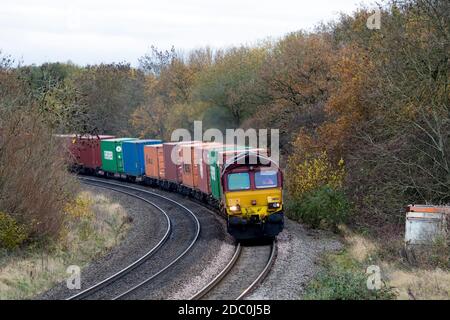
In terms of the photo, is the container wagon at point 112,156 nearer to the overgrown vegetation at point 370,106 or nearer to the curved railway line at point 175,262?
the overgrown vegetation at point 370,106

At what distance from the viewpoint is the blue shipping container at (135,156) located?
38.2m

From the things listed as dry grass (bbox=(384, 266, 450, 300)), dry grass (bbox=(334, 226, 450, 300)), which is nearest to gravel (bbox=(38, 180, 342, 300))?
dry grass (bbox=(334, 226, 450, 300))

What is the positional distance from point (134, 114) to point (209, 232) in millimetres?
43727

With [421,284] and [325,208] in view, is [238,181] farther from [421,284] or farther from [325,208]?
[421,284]

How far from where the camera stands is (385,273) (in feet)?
48.5

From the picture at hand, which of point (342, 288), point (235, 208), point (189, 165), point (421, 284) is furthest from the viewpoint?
point (189, 165)

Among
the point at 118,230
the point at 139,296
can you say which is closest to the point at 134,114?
the point at 118,230

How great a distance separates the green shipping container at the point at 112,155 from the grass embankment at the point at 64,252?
11.8 m

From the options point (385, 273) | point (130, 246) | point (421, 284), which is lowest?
point (130, 246)

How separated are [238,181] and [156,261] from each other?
3848 millimetres

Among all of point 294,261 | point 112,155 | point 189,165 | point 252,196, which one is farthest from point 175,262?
point 112,155

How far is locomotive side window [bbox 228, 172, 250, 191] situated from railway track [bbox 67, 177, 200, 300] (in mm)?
2312

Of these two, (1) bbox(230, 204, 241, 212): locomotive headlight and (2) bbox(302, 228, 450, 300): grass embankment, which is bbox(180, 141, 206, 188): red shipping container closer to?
(1) bbox(230, 204, 241, 212): locomotive headlight
